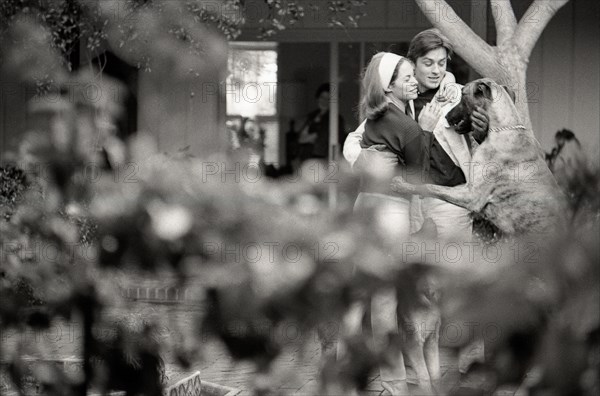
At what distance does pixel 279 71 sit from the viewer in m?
12.7

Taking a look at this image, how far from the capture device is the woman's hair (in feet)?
18.2

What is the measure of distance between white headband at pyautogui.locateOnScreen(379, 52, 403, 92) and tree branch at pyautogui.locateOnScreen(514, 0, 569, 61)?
2.44 metres

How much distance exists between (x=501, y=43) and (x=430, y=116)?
83.1 inches

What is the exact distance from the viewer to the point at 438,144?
598cm

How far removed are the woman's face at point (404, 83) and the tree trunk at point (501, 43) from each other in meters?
1.95

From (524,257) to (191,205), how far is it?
601mm

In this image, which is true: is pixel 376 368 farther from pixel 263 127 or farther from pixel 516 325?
pixel 263 127

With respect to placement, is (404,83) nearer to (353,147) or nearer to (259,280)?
(353,147)

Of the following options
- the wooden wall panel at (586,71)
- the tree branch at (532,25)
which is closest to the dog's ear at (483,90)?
the tree branch at (532,25)

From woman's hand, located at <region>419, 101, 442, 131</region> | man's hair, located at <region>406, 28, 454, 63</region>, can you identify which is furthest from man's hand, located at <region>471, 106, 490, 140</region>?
man's hair, located at <region>406, 28, 454, 63</region>

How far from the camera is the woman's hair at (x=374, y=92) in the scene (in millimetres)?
5559

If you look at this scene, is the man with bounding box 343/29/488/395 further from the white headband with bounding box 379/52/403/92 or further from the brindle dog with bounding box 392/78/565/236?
the white headband with bounding box 379/52/403/92

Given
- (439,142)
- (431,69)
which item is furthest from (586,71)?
(439,142)

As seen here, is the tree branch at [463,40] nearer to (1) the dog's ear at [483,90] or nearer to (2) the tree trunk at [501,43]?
(2) the tree trunk at [501,43]
